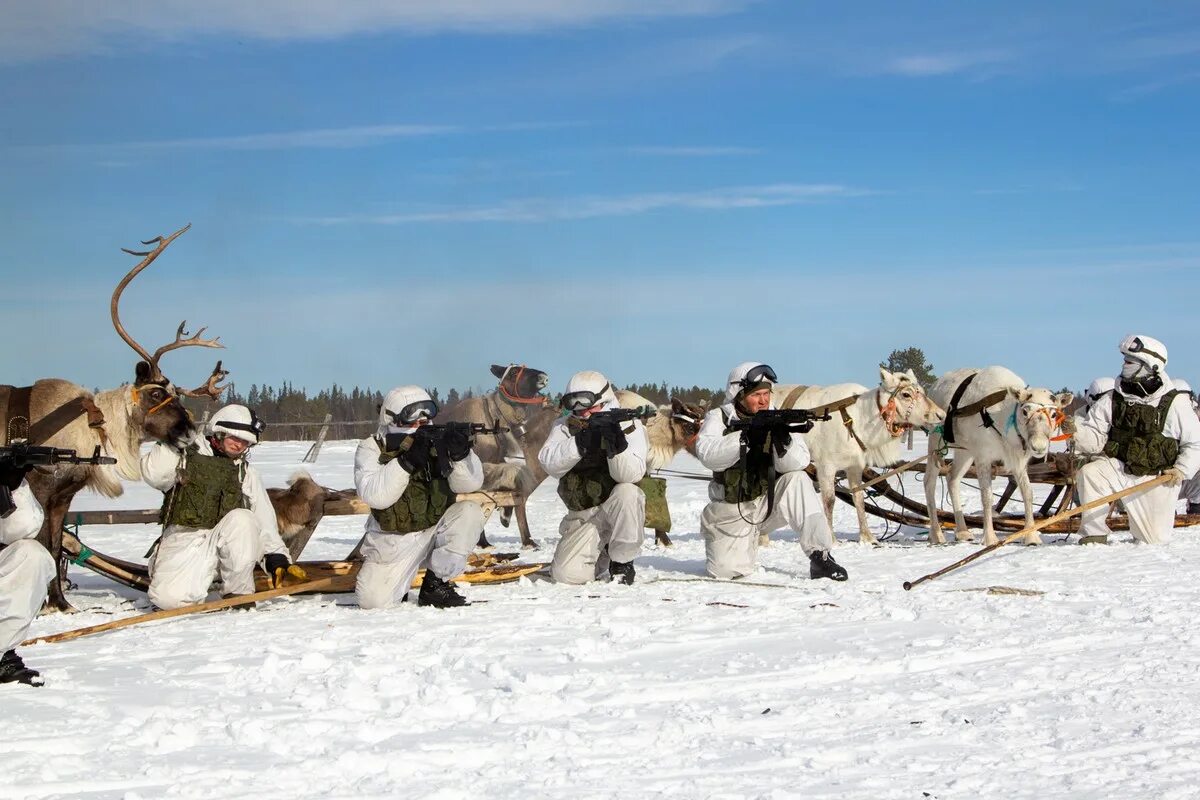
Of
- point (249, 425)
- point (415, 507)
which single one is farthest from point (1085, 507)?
point (249, 425)

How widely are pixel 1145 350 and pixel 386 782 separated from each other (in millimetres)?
7845

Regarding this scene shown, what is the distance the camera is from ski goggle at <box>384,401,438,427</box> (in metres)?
7.39

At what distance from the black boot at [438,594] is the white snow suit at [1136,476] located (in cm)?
521

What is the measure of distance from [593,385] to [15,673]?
159 inches

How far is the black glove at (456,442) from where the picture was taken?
7102 millimetres

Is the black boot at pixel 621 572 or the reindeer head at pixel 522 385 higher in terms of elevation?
the reindeer head at pixel 522 385

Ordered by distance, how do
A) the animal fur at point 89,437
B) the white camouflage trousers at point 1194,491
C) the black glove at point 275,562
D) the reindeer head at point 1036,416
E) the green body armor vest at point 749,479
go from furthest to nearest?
1. the white camouflage trousers at point 1194,491
2. the reindeer head at point 1036,416
3. the green body armor vest at point 749,479
4. the animal fur at point 89,437
5. the black glove at point 275,562

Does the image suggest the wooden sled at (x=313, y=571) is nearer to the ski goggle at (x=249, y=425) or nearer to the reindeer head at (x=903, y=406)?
the ski goggle at (x=249, y=425)

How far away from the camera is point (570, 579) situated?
26.8 feet

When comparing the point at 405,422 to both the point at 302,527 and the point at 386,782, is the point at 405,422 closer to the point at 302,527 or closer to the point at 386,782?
the point at 302,527

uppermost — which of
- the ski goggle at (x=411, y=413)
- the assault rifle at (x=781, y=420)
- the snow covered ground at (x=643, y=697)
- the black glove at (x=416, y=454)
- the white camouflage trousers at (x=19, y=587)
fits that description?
the ski goggle at (x=411, y=413)

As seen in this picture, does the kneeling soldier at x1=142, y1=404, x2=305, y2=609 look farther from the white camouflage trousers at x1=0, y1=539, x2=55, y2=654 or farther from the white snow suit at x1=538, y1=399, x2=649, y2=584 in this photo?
the white camouflage trousers at x1=0, y1=539, x2=55, y2=654

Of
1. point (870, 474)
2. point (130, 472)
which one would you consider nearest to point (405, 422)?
point (130, 472)

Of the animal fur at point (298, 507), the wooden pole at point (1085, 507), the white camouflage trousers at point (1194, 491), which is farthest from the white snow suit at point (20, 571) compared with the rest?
the white camouflage trousers at point (1194, 491)
